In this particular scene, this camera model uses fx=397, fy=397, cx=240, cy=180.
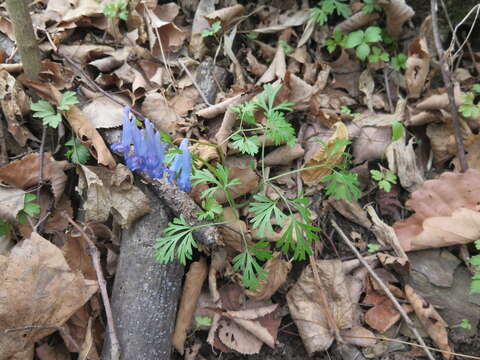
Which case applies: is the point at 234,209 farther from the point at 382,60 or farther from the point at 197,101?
the point at 382,60

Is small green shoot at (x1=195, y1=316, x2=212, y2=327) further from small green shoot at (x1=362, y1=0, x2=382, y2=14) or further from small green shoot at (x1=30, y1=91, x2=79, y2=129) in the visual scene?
small green shoot at (x1=362, y1=0, x2=382, y2=14)

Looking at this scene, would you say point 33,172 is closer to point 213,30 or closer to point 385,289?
point 213,30

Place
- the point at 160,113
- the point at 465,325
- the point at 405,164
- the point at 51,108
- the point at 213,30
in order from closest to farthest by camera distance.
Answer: the point at 465,325 < the point at 51,108 < the point at 160,113 < the point at 405,164 < the point at 213,30

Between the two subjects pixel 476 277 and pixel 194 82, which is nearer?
pixel 476 277

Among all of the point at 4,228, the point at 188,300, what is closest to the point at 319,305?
the point at 188,300

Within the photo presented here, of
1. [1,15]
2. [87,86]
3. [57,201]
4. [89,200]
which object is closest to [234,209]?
[89,200]

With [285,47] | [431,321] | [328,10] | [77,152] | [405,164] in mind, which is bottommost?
[431,321]

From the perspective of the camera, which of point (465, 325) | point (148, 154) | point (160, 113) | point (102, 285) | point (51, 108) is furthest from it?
point (160, 113)

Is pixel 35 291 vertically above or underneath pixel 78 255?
above
